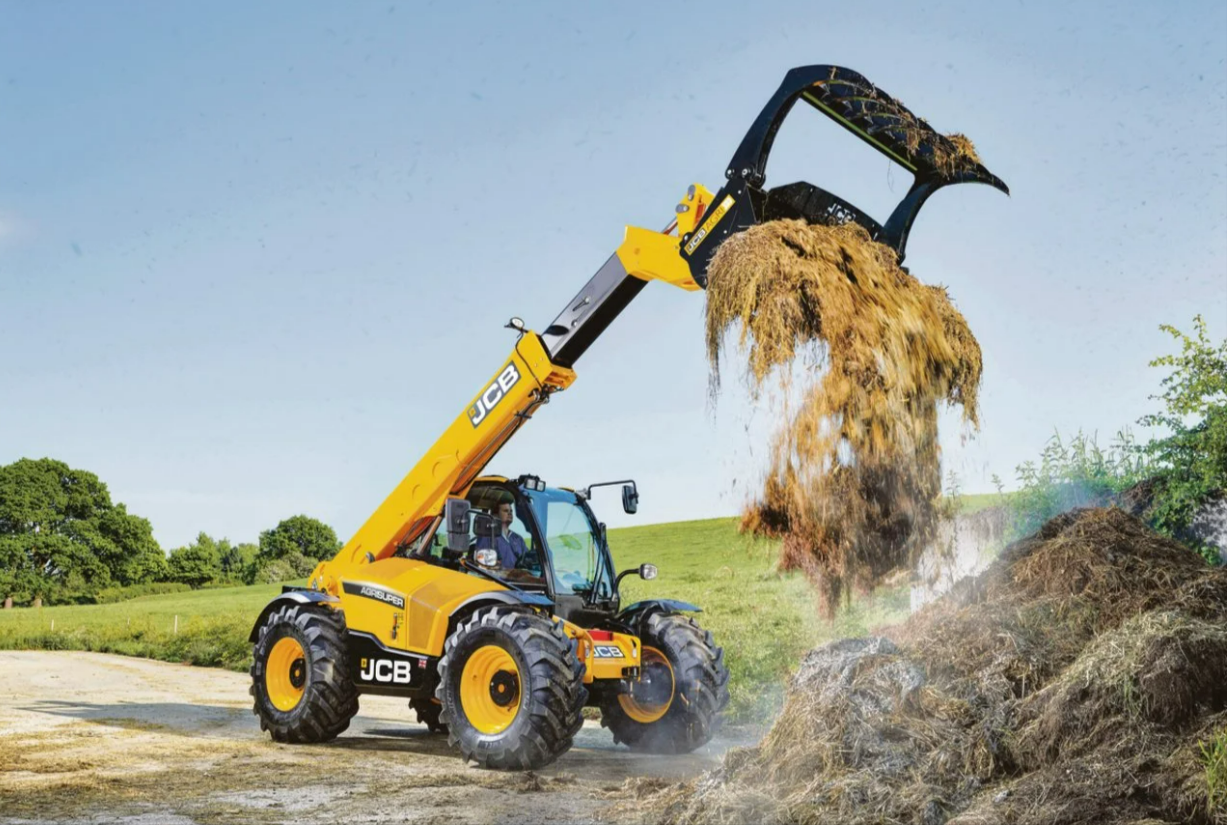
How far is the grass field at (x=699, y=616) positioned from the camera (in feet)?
40.2

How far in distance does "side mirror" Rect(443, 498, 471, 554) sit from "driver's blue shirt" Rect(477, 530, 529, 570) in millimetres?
270

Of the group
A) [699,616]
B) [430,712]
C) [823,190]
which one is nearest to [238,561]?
[699,616]

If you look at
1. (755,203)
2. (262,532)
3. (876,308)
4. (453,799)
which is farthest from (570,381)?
(262,532)

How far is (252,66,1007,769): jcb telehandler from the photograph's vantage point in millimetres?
8078

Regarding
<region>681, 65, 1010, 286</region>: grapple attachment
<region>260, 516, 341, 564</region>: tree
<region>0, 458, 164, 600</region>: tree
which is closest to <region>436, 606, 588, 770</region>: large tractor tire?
<region>681, 65, 1010, 286</region>: grapple attachment

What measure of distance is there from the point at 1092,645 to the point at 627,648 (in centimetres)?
379

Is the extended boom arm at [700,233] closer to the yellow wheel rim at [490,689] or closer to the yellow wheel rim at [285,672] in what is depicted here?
the yellow wheel rim at [285,672]

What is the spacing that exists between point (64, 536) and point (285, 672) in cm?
4886

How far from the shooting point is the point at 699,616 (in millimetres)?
19359

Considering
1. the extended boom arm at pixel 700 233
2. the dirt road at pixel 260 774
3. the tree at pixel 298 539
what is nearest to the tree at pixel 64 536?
the tree at pixel 298 539

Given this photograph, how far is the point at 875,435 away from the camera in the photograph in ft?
24.3

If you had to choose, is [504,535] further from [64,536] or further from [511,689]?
[64,536]

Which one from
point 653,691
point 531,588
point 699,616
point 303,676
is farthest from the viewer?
point 699,616

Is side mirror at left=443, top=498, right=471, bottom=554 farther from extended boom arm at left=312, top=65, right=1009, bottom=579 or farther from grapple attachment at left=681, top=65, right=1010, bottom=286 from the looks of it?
grapple attachment at left=681, top=65, right=1010, bottom=286
